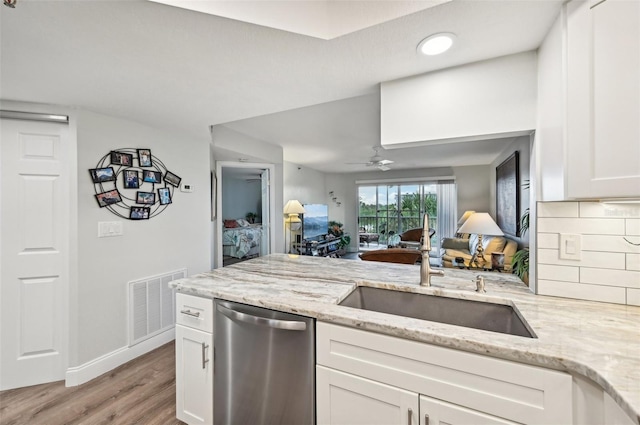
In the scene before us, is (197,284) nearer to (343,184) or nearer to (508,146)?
(508,146)

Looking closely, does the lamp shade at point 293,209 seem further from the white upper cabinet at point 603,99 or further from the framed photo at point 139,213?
the white upper cabinet at point 603,99

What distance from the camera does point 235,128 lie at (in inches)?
133

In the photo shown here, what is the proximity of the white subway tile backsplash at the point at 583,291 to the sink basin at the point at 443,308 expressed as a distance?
0.23 metres

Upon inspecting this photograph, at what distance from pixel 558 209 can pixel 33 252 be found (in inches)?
132

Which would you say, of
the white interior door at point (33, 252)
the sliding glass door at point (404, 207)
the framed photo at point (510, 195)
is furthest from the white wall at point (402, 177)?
the white interior door at point (33, 252)

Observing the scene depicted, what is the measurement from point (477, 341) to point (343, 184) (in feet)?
24.2

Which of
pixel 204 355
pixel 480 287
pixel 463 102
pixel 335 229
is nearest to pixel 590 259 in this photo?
pixel 480 287

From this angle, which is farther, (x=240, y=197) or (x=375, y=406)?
(x=240, y=197)

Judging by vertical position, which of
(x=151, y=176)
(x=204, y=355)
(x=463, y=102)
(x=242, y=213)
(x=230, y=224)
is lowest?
(x=204, y=355)

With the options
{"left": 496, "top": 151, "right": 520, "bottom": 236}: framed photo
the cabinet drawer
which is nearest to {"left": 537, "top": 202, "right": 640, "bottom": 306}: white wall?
the cabinet drawer

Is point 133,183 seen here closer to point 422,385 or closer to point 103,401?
point 103,401

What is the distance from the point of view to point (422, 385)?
94 cm

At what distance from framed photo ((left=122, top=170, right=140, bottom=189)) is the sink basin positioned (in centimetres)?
212

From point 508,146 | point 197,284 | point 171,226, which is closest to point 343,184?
point 508,146
